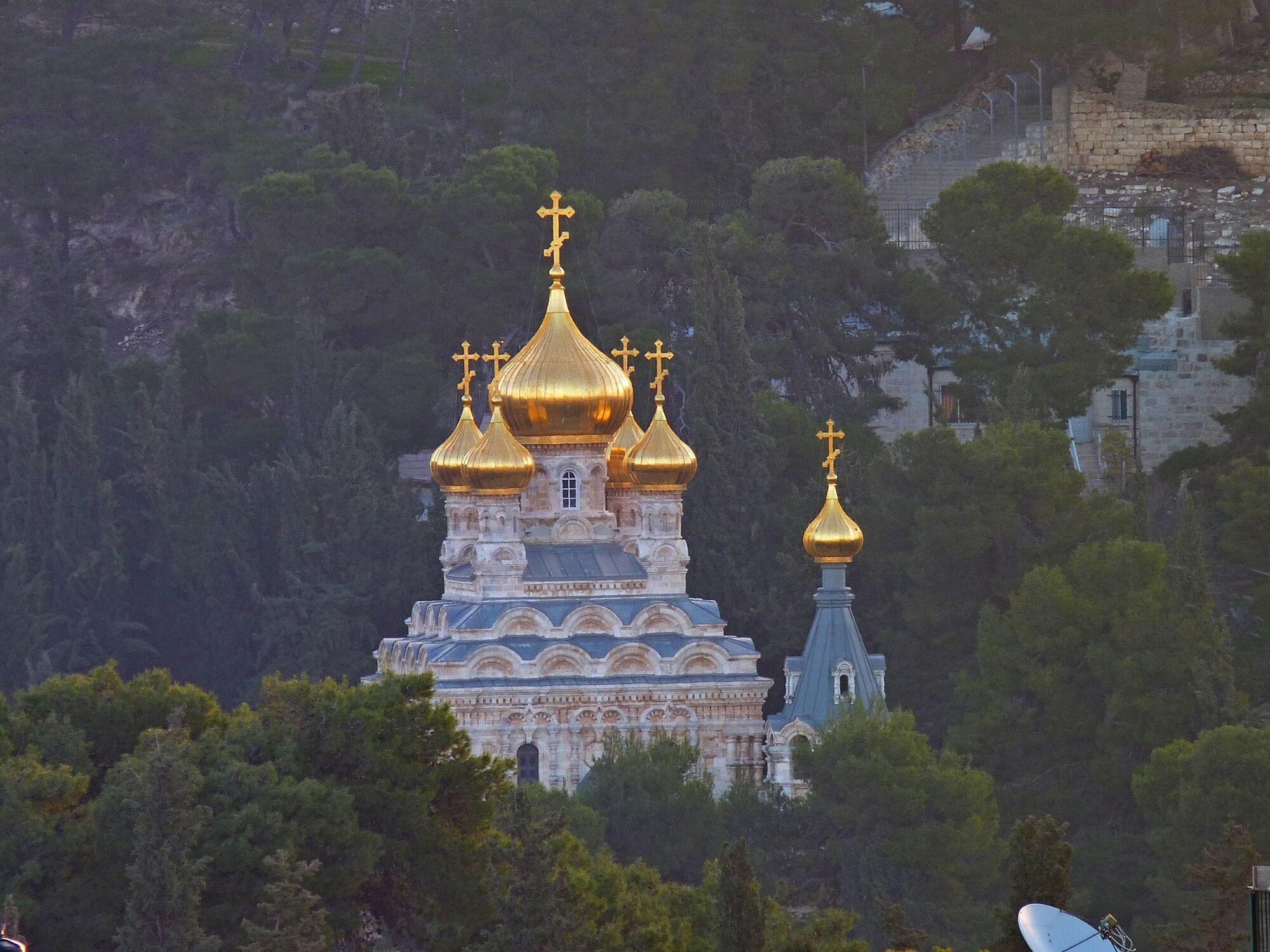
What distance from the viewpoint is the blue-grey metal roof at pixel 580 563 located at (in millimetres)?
57344

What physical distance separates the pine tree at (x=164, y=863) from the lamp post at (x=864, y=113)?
110 ft

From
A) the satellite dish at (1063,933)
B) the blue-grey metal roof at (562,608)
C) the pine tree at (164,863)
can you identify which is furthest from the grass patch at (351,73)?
the satellite dish at (1063,933)

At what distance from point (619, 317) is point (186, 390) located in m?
6.69

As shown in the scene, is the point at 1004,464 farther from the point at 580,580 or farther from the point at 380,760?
the point at 380,760

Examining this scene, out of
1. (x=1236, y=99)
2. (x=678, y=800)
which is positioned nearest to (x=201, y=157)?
(x=1236, y=99)

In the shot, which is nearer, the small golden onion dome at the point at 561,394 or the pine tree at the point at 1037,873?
the pine tree at the point at 1037,873

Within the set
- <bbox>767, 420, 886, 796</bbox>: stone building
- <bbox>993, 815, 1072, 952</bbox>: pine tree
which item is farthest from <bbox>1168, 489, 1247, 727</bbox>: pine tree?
<bbox>993, 815, 1072, 952</bbox>: pine tree

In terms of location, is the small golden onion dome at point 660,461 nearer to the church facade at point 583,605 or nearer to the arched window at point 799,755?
the church facade at point 583,605

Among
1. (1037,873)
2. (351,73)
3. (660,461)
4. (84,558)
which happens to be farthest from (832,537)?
(351,73)

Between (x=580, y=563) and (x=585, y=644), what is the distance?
137 centimetres

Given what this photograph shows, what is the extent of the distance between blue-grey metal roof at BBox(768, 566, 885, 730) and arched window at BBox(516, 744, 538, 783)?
110 inches

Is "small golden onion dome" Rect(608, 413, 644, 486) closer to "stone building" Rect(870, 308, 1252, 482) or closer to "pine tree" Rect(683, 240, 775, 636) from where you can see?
"pine tree" Rect(683, 240, 775, 636)

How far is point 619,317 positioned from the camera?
68562 millimetres

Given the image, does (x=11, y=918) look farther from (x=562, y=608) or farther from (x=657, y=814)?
(x=562, y=608)
